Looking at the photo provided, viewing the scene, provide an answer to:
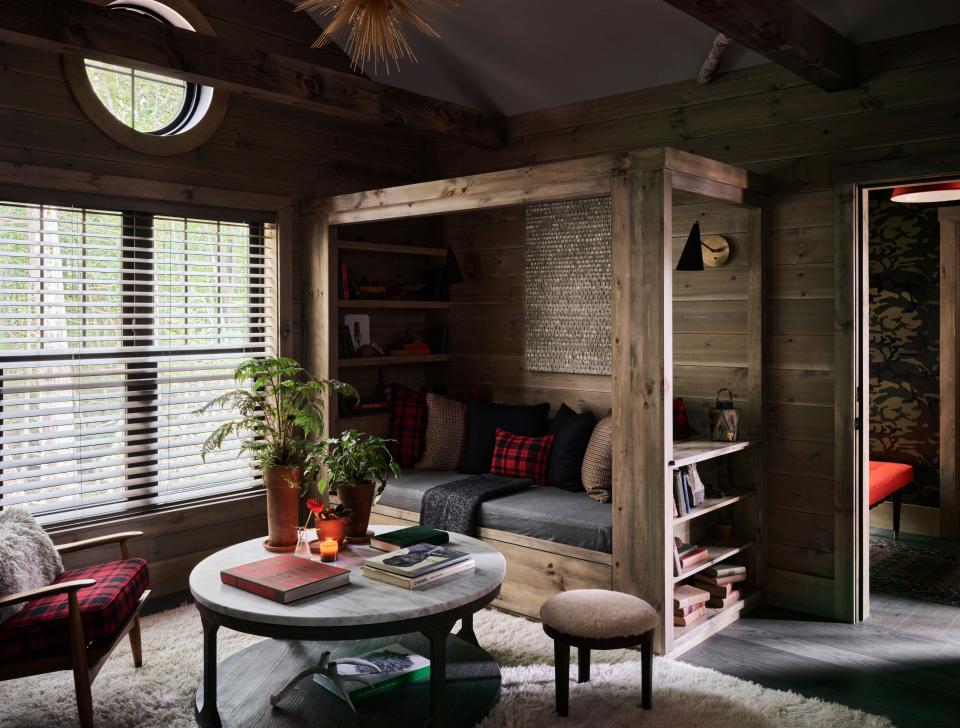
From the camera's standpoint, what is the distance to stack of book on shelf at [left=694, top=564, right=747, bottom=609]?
13.1ft

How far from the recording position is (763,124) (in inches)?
166

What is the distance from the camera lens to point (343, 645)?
135 inches

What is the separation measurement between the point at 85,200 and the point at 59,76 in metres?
0.59

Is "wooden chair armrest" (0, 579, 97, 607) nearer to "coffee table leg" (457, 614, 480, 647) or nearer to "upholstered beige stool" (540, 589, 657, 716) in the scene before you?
"coffee table leg" (457, 614, 480, 647)

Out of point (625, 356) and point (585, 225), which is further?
point (585, 225)

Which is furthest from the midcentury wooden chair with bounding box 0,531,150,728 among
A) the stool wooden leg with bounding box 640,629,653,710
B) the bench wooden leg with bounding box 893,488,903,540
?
the bench wooden leg with bounding box 893,488,903,540

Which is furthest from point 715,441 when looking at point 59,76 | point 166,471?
point 59,76

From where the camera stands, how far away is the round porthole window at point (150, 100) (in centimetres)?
408

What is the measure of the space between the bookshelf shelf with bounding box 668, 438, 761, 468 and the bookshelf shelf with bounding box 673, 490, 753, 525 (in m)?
0.21

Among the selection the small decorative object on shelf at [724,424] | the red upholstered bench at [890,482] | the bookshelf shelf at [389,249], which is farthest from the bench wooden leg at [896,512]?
the bookshelf shelf at [389,249]

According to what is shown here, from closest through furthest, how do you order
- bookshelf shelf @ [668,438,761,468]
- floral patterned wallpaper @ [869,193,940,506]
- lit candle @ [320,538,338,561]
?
lit candle @ [320,538,338,561] < bookshelf shelf @ [668,438,761,468] < floral patterned wallpaper @ [869,193,940,506]

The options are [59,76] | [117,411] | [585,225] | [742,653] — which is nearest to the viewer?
[742,653]

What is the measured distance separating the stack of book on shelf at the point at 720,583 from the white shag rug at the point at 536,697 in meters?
0.60

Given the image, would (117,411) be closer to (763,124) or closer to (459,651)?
(459,651)
